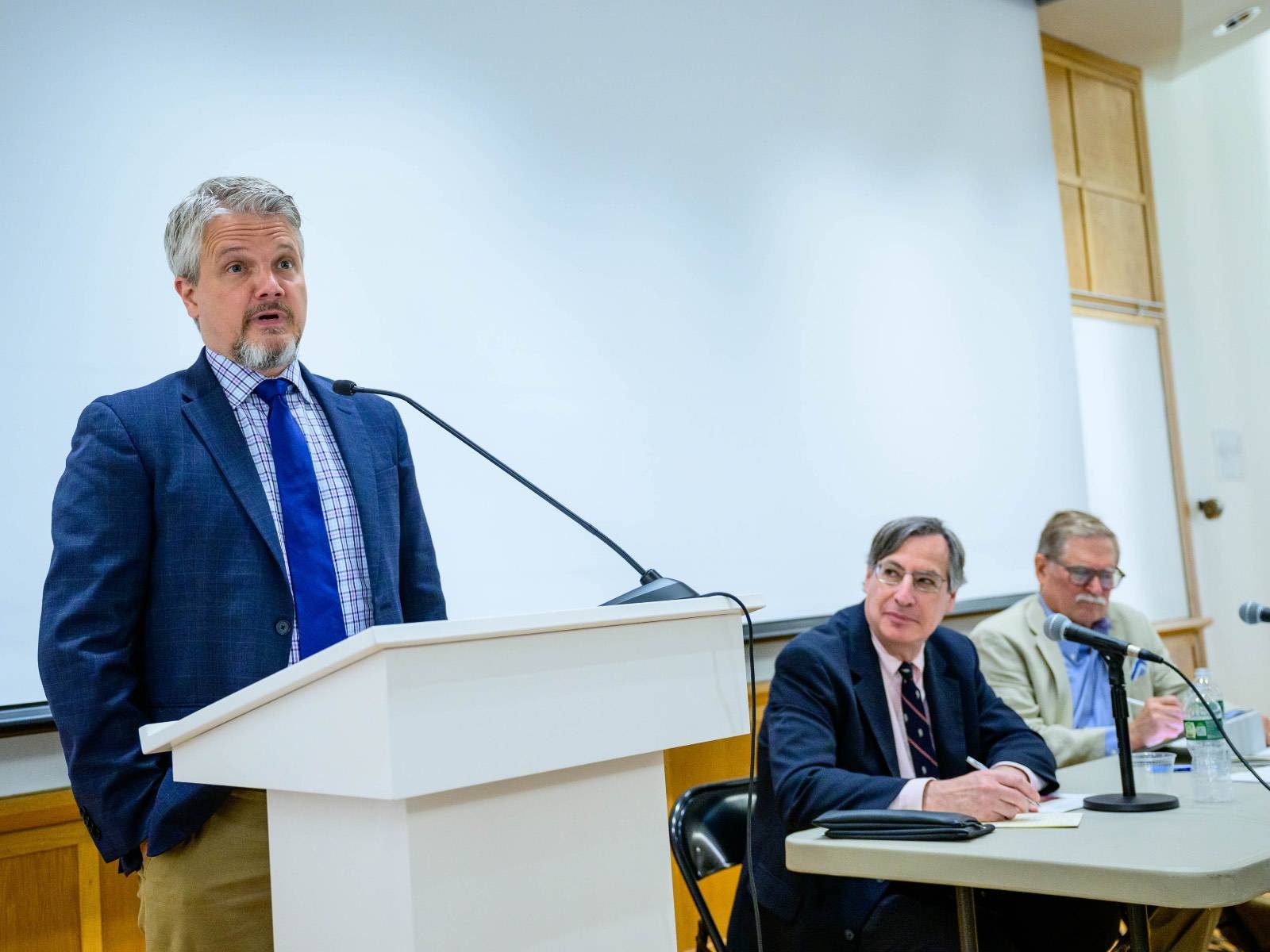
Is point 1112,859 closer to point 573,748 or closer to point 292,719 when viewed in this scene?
point 573,748

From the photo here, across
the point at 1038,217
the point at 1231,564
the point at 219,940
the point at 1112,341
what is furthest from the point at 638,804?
the point at 1231,564

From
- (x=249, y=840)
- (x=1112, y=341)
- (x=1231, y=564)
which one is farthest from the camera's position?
(x=1231, y=564)

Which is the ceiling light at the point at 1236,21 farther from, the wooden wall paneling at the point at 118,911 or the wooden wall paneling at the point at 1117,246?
the wooden wall paneling at the point at 118,911

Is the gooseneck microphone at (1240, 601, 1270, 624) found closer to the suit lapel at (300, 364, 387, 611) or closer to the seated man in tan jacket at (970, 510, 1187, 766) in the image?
the seated man in tan jacket at (970, 510, 1187, 766)

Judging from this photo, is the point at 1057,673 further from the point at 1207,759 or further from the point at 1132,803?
the point at 1132,803

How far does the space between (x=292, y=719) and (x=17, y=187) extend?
1888 mm

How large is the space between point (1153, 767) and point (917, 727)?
1.92 feet

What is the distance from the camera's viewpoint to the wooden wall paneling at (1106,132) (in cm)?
604

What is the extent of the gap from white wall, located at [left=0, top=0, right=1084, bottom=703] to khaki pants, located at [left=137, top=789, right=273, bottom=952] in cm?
119

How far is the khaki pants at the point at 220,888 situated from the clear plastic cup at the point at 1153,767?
5.91 ft

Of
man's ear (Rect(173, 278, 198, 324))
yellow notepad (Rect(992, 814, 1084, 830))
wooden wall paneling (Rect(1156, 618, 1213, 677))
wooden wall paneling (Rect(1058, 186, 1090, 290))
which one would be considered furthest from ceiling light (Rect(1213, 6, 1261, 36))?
man's ear (Rect(173, 278, 198, 324))

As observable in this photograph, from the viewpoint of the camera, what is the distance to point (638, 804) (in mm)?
1394

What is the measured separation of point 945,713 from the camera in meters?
2.64

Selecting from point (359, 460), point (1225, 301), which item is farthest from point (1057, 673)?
point (1225, 301)
